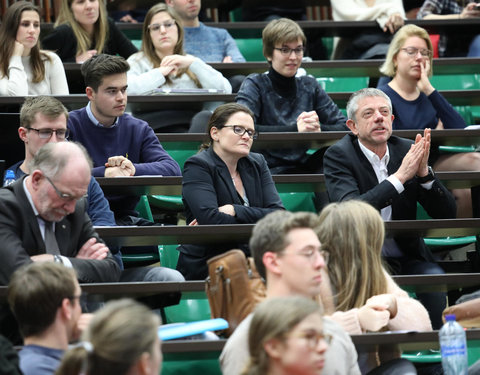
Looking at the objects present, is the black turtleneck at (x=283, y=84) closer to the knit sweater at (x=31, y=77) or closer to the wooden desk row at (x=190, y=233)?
the knit sweater at (x=31, y=77)

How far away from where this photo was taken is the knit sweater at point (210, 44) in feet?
20.5

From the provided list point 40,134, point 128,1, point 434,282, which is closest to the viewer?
point 434,282

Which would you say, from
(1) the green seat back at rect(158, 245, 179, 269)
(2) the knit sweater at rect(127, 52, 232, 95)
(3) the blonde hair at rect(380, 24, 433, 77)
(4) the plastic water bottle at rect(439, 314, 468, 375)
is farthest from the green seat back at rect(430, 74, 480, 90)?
(4) the plastic water bottle at rect(439, 314, 468, 375)

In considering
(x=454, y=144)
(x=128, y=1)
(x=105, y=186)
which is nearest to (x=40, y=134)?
(x=105, y=186)

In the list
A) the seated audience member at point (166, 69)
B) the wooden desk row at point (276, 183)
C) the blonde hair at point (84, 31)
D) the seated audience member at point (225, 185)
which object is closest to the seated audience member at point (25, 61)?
the seated audience member at point (166, 69)

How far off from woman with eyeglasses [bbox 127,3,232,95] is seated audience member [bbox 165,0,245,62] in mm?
448

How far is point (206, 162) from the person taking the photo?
4.24 metres

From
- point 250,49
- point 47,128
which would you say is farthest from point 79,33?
point 47,128

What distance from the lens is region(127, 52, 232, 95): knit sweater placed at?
550 centimetres

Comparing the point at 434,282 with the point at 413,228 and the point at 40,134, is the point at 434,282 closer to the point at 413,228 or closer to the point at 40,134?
the point at 413,228

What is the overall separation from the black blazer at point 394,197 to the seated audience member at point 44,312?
5.79ft

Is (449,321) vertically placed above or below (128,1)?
below

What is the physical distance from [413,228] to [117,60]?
55.5 inches

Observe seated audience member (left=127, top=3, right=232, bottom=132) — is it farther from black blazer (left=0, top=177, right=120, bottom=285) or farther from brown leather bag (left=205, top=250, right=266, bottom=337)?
brown leather bag (left=205, top=250, right=266, bottom=337)
